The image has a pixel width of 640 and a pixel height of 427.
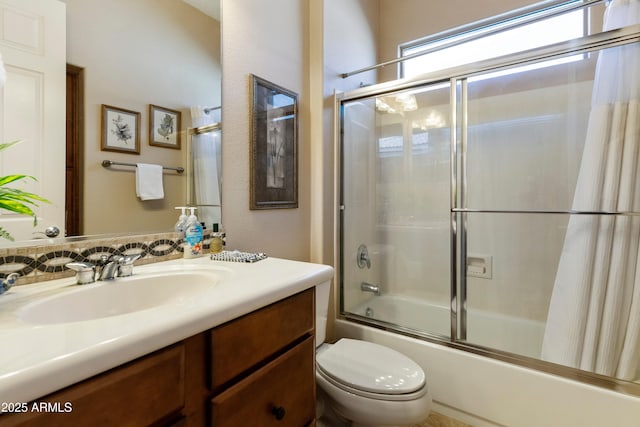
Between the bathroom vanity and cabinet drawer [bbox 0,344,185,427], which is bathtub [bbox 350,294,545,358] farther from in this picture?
cabinet drawer [bbox 0,344,185,427]

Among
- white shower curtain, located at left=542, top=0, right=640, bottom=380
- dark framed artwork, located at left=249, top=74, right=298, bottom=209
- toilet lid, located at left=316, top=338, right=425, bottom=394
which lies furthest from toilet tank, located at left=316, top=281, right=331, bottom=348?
white shower curtain, located at left=542, top=0, right=640, bottom=380

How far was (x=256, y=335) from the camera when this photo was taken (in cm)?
72

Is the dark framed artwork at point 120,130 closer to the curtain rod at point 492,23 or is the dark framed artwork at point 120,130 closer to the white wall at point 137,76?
the white wall at point 137,76

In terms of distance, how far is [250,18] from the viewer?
1432mm

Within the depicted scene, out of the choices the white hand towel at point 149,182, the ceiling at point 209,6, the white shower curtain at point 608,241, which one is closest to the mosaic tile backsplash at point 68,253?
the white hand towel at point 149,182

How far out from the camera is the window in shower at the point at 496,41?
6.05ft

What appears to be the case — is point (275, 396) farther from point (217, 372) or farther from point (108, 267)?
point (108, 267)

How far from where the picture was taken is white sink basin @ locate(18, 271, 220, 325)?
684 millimetres

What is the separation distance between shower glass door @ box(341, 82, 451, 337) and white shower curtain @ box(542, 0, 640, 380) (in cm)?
69

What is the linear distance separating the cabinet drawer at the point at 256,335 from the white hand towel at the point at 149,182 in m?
0.66

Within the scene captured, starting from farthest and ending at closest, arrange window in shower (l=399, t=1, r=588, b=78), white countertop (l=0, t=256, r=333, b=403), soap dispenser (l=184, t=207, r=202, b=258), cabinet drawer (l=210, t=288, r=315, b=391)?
window in shower (l=399, t=1, r=588, b=78) → soap dispenser (l=184, t=207, r=202, b=258) → cabinet drawer (l=210, t=288, r=315, b=391) → white countertop (l=0, t=256, r=333, b=403)

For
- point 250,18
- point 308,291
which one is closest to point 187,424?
point 308,291

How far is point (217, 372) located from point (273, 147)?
1136 mm

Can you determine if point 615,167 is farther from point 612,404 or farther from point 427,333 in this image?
point 427,333
